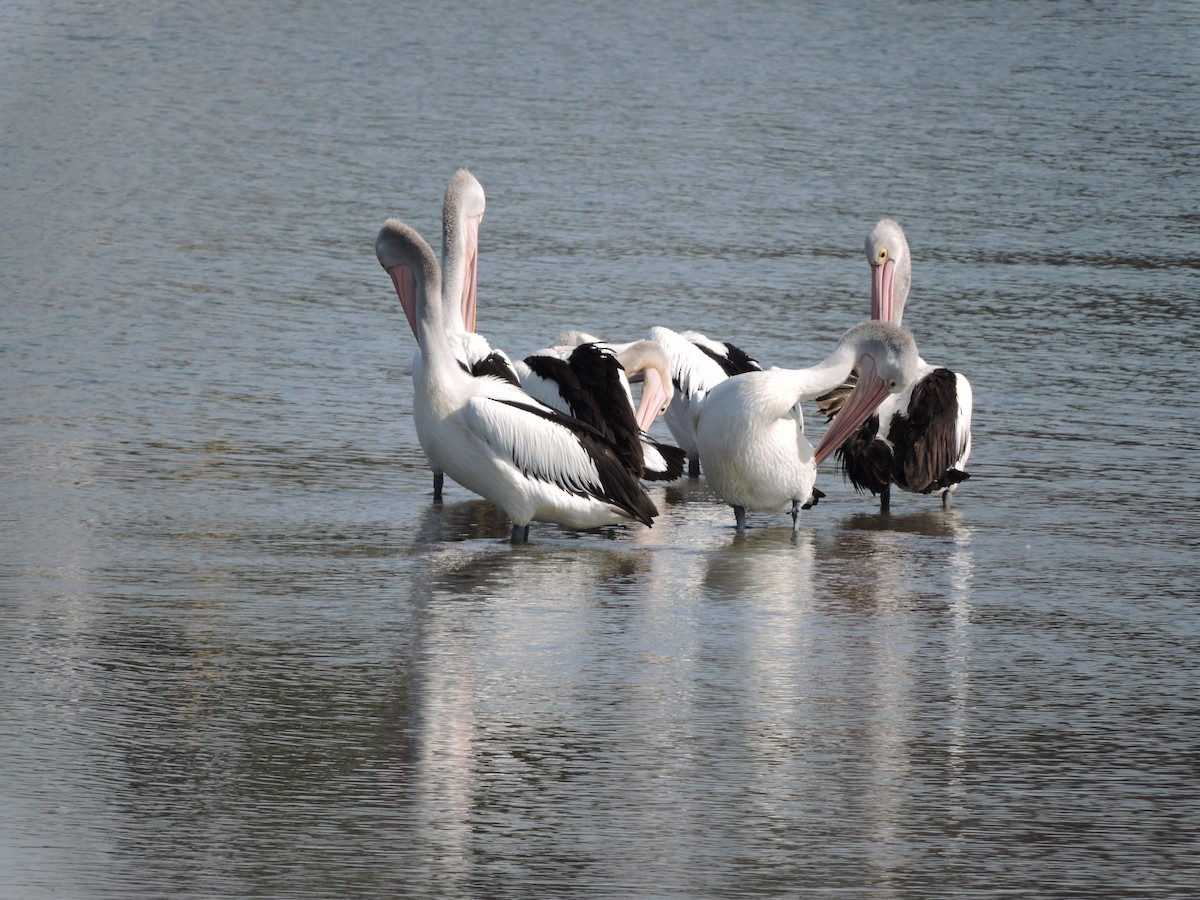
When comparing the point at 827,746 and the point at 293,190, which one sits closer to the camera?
the point at 827,746

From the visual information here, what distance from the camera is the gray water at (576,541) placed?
148 inches

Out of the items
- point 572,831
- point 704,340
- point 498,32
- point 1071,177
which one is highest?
point 498,32

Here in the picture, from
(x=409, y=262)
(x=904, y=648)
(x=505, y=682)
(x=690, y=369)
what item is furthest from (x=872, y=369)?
(x=505, y=682)

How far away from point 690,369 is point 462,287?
113 cm

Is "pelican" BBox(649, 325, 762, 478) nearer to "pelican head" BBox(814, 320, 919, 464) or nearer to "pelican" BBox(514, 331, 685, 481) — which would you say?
"pelican" BBox(514, 331, 685, 481)

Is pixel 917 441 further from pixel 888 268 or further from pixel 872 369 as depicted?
pixel 888 268

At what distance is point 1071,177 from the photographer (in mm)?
13820

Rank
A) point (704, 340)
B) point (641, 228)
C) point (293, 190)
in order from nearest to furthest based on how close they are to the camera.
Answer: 1. point (704, 340)
2. point (641, 228)
3. point (293, 190)

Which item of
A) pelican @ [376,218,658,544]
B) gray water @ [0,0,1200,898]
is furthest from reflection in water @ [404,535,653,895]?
pelican @ [376,218,658,544]

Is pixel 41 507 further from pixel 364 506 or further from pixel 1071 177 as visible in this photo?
pixel 1071 177

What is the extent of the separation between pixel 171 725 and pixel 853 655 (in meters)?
1.70

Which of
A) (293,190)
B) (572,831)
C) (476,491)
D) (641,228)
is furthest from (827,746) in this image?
(293,190)

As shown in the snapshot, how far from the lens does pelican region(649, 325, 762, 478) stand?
7797 millimetres

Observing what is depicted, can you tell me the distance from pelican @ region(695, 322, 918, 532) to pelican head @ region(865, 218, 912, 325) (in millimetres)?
1166
